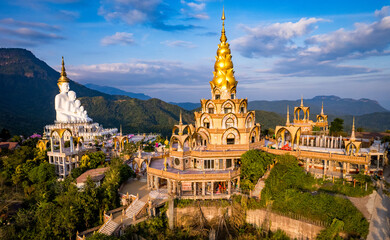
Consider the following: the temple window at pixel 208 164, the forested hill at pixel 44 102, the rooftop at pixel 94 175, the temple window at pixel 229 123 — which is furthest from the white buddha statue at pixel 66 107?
the forested hill at pixel 44 102

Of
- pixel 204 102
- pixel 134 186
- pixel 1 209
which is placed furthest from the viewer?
pixel 204 102

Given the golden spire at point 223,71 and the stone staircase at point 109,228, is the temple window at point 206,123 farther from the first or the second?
the stone staircase at point 109,228

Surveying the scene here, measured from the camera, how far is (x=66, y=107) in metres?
52.3

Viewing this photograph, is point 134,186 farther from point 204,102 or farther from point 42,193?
point 204,102

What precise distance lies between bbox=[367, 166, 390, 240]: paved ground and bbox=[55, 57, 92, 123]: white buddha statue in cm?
5145

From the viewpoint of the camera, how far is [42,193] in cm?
2670

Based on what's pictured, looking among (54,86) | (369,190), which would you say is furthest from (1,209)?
(54,86)

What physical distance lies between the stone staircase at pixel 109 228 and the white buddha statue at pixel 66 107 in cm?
3677

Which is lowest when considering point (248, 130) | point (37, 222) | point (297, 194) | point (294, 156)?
point (37, 222)

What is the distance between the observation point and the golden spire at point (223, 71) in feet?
105

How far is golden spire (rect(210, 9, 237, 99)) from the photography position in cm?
3191

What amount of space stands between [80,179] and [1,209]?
24.2 ft

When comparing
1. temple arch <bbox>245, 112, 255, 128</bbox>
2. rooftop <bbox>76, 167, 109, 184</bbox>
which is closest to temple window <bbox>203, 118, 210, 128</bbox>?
temple arch <bbox>245, 112, 255, 128</bbox>

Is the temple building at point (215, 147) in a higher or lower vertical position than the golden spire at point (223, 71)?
lower
